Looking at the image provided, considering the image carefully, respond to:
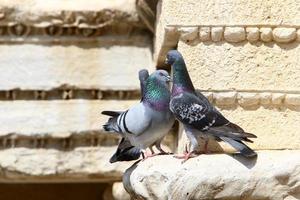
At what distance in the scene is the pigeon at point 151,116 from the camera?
9.70ft

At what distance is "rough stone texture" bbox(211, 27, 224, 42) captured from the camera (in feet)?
11.2

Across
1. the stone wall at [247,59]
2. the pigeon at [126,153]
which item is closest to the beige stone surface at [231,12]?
the stone wall at [247,59]

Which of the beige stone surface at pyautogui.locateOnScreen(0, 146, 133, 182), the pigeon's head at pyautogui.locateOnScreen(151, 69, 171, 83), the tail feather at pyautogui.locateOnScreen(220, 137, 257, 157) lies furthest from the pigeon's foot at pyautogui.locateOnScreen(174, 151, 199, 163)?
the beige stone surface at pyautogui.locateOnScreen(0, 146, 133, 182)

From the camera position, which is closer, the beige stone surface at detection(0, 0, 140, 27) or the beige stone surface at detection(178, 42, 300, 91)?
the beige stone surface at detection(178, 42, 300, 91)

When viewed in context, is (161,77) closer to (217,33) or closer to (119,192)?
(217,33)

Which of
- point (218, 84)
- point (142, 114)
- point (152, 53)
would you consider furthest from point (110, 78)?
point (142, 114)

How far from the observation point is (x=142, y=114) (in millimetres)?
2973

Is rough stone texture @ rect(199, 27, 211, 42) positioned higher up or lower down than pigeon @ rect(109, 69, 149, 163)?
higher up

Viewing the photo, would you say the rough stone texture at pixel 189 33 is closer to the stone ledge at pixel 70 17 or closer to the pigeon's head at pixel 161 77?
the pigeon's head at pixel 161 77

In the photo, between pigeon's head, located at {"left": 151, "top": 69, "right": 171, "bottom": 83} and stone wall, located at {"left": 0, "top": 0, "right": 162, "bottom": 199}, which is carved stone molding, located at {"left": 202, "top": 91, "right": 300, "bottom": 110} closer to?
pigeon's head, located at {"left": 151, "top": 69, "right": 171, "bottom": 83}

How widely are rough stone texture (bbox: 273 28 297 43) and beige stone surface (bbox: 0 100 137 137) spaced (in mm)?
838

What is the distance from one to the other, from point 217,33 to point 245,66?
0.47 ft

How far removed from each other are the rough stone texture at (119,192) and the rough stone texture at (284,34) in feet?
3.26

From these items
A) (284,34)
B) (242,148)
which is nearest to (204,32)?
(284,34)
